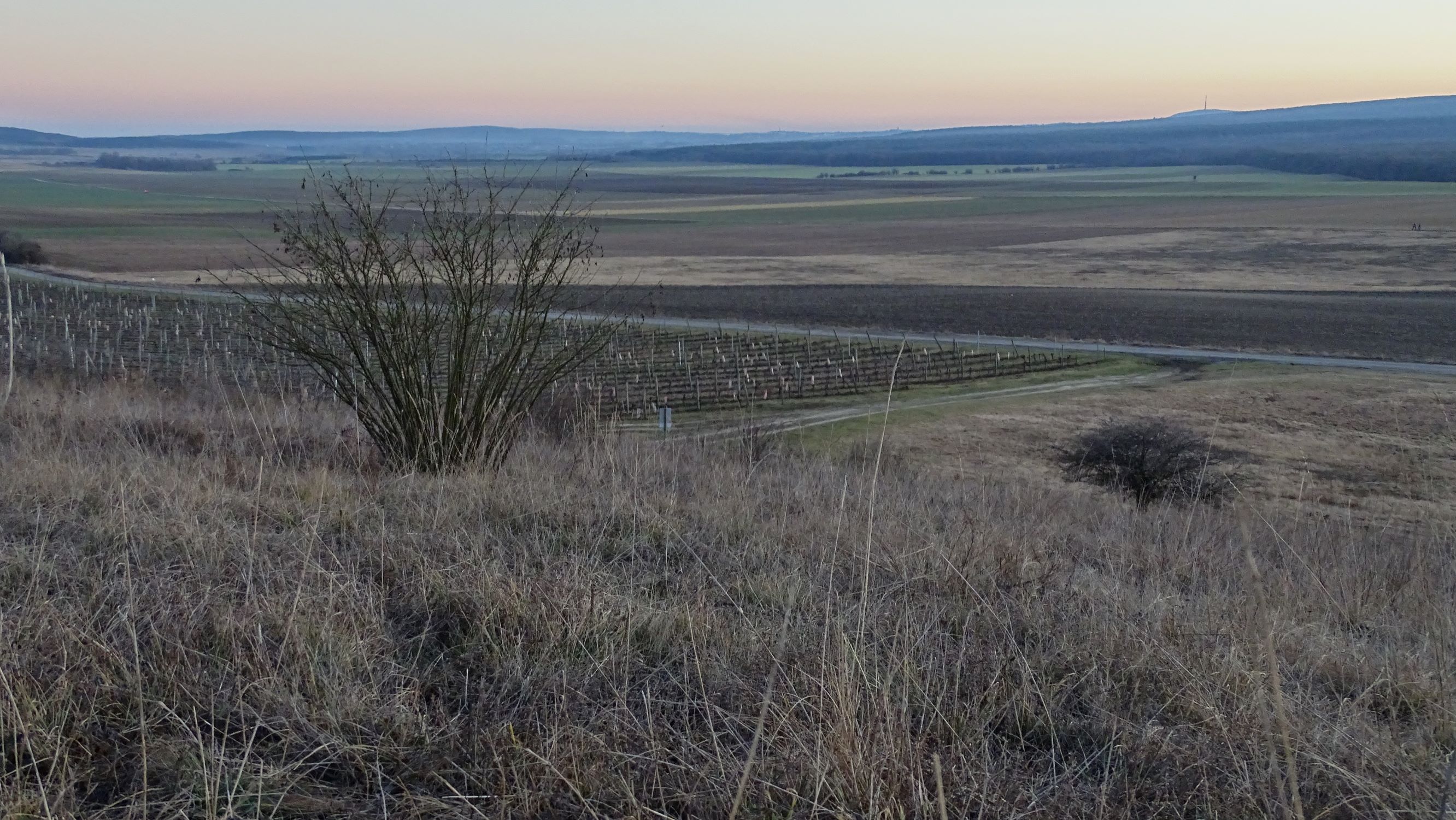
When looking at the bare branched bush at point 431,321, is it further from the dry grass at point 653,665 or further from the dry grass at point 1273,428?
the dry grass at point 1273,428

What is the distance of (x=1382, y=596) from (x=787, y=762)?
12.4ft

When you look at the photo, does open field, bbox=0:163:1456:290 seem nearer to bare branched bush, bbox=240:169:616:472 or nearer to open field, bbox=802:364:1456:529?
open field, bbox=802:364:1456:529

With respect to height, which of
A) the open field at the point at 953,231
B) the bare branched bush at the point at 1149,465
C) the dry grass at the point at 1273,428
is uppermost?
the open field at the point at 953,231

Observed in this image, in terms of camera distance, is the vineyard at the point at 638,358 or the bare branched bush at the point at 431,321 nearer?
the bare branched bush at the point at 431,321

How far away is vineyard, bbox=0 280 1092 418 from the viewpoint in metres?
32.2

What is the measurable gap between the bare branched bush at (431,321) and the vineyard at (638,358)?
1653cm

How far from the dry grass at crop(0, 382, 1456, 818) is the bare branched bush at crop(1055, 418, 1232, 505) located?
1235 cm

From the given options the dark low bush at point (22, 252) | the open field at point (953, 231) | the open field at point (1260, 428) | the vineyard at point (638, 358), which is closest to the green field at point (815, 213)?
the open field at point (953, 231)

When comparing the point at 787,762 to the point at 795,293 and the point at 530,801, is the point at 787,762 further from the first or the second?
the point at 795,293

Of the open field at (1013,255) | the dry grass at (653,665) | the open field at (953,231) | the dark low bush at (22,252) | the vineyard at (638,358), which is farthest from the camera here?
the open field at (953,231)

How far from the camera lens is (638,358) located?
131 feet

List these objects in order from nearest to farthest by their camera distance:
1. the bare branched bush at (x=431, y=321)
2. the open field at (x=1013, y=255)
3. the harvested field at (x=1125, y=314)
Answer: the bare branched bush at (x=431, y=321) → the harvested field at (x=1125, y=314) → the open field at (x=1013, y=255)

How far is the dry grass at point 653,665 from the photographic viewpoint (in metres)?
2.78

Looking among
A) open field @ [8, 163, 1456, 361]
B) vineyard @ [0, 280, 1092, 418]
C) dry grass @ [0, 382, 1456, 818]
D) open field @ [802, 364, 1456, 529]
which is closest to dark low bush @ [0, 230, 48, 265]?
open field @ [8, 163, 1456, 361]
